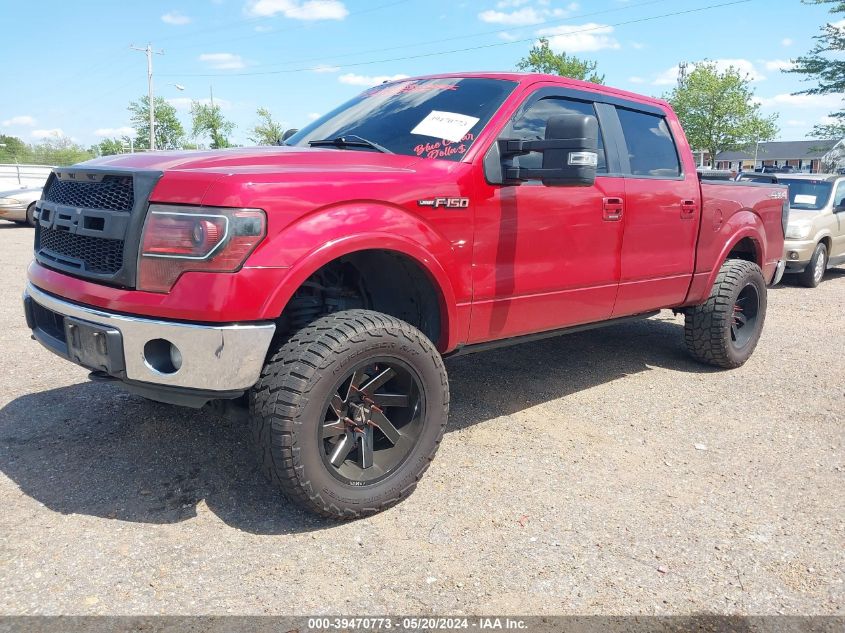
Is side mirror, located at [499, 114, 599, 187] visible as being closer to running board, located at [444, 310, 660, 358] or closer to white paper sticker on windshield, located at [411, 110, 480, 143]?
white paper sticker on windshield, located at [411, 110, 480, 143]

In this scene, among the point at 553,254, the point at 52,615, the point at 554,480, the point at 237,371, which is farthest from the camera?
the point at 553,254

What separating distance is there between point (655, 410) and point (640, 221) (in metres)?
1.23

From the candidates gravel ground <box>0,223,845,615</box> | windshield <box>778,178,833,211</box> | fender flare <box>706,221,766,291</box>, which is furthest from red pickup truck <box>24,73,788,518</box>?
windshield <box>778,178,833,211</box>

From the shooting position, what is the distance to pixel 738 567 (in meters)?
2.65

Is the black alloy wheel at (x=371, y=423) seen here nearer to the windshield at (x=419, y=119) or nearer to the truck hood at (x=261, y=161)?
the truck hood at (x=261, y=161)

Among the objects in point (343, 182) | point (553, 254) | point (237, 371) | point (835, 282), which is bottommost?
point (835, 282)

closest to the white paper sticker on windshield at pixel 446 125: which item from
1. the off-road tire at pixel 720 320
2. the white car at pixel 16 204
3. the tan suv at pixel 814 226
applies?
the off-road tire at pixel 720 320

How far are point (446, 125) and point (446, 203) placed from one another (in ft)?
1.93

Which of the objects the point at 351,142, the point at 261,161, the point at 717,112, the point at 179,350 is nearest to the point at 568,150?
the point at 351,142

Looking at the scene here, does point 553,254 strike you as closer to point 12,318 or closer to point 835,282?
point 12,318

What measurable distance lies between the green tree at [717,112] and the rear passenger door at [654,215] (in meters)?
44.6

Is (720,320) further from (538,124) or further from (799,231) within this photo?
(799,231)

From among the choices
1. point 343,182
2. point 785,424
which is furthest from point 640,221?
point 343,182

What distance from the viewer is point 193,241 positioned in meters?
2.49
